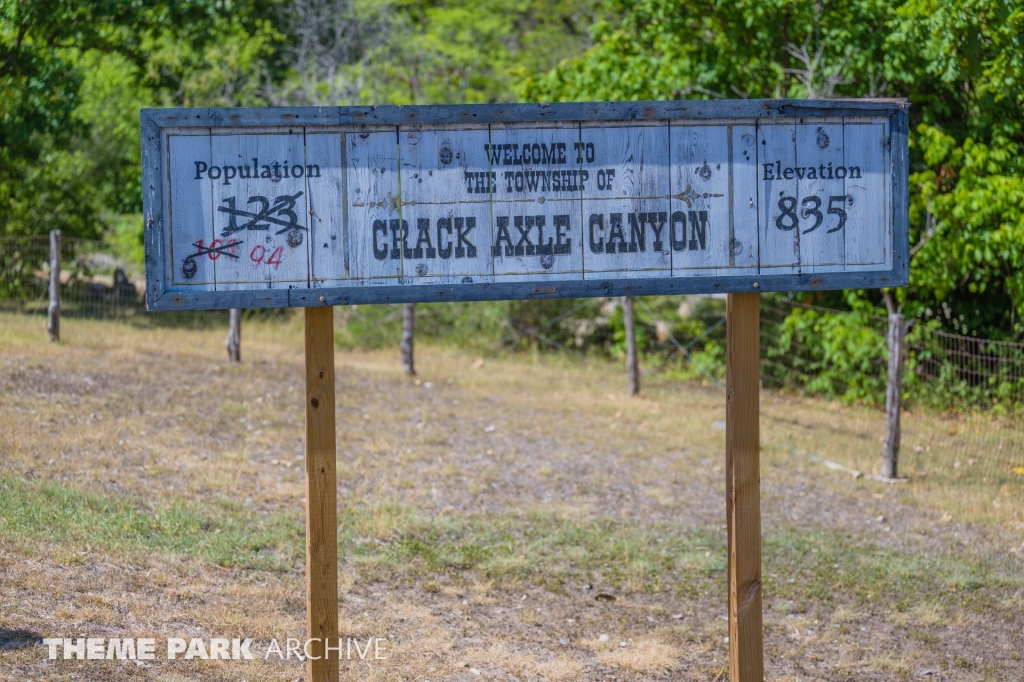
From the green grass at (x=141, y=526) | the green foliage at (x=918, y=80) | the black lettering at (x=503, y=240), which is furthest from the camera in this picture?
the green foliage at (x=918, y=80)

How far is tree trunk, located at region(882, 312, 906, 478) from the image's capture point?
941 cm

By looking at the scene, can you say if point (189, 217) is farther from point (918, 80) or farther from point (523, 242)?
point (918, 80)

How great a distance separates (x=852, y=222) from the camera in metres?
4.39

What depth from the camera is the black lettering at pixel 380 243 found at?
4160 mm

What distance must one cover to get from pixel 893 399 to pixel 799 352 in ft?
13.8

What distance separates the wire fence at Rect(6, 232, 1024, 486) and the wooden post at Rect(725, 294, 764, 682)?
228 inches

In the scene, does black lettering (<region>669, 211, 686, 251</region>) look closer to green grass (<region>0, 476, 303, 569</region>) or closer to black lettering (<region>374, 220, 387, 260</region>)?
black lettering (<region>374, 220, 387, 260</region>)

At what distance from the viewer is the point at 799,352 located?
13.7 meters

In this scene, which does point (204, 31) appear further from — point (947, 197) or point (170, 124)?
point (170, 124)

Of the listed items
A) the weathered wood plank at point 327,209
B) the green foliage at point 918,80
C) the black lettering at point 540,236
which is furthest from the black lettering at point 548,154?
the green foliage at point 918,80

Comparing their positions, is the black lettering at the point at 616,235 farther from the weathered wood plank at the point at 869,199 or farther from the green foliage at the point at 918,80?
the green foliage at the point at 918,80

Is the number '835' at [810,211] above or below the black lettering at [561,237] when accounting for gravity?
above

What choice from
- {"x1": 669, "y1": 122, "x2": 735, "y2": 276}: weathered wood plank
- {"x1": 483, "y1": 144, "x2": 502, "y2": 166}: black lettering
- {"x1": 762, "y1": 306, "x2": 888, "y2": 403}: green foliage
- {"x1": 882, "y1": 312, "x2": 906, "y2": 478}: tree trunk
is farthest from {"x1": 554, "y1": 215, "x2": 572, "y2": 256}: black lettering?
{"x1": 762, "y1": 306, "x2": 888, "y2": 403}: green foliage

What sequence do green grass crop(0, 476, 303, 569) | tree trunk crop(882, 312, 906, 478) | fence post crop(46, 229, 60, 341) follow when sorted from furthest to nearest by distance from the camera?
fence post crop(46, 229, 60, 341) → tree trunk crop(882, 312, 906, 478) → green grass crop(0, 476, 303, 569)
